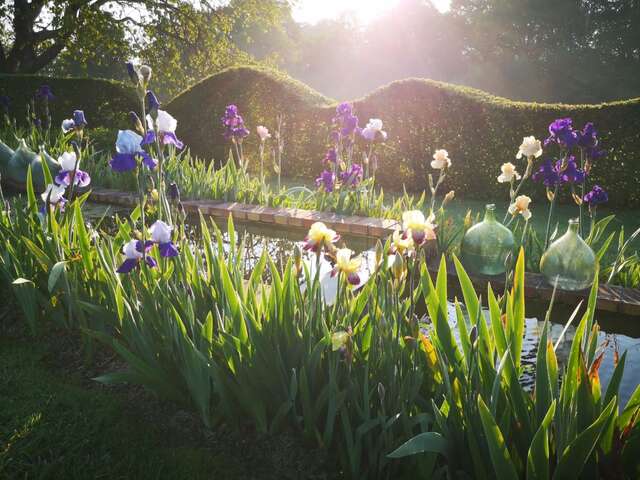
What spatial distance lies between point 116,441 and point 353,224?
303cm

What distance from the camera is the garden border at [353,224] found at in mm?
3311

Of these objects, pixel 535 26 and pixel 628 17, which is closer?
pixel 628 17

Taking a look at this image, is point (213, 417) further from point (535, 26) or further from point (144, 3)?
point (535, 26)

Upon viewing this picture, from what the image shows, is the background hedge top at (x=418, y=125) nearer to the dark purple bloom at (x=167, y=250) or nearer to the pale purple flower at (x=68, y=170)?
the pale purple flower at (x=68, y=170)

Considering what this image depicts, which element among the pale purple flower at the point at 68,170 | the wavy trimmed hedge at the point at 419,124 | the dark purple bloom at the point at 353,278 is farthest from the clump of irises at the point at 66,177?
the wavy trimmed hedge at the point at 419,124

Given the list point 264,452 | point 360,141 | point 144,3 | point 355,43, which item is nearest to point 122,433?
point 264,452

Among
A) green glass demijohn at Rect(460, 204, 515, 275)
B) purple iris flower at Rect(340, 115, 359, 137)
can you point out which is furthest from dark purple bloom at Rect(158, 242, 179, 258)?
purple iris flower at Rect(340, 115, 359, 137)

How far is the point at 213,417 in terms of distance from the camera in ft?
6.68

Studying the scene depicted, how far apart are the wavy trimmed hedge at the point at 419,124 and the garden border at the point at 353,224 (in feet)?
11.7

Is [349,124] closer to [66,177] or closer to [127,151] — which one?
[66,177]

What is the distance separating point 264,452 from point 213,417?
0.25 metres

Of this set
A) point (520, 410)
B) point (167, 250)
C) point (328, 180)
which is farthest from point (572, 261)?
point (167, 250)

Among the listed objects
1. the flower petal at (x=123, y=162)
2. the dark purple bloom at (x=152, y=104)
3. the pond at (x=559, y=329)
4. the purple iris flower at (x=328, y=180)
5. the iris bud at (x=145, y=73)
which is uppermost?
the iris bud at (x=145, y=73)

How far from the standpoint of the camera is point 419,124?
26.7ft
